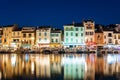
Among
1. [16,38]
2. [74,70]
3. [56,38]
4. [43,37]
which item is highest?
[43,37]

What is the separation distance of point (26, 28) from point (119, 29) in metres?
25.8

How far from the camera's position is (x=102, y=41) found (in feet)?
275

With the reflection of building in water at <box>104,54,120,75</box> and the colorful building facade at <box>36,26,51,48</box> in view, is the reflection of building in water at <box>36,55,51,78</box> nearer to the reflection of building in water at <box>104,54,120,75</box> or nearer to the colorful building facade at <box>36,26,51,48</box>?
the reflection of building in water at <box>104,54,120,75</box>

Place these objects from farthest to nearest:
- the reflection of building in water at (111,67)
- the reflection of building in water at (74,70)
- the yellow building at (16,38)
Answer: the yellow building at (16,38)
the reflection of building in water at (111,67)
the reflection of building in water at (74,70)

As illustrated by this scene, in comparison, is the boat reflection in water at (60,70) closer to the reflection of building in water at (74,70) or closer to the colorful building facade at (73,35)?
the reflection of building in water at (74,70)

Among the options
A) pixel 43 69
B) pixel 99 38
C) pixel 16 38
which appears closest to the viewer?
pixel 43 69

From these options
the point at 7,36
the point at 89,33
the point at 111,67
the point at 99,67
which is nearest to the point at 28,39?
the point at 7,36

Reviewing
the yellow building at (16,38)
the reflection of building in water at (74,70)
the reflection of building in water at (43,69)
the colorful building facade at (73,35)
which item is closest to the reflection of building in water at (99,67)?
the reflection of building in water at (74,70)

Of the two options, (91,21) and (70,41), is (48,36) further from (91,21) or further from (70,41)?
(91,21)

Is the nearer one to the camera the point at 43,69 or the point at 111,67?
the point at 43,69

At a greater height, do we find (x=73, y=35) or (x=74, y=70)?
(x=73, y=35)

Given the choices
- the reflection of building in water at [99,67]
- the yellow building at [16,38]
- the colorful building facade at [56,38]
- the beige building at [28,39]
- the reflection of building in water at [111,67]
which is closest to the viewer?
the reflection of building in water at [111,67]

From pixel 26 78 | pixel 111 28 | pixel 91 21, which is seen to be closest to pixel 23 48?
pixel 91 21

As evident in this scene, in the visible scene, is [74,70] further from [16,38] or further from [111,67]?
[16,38]
